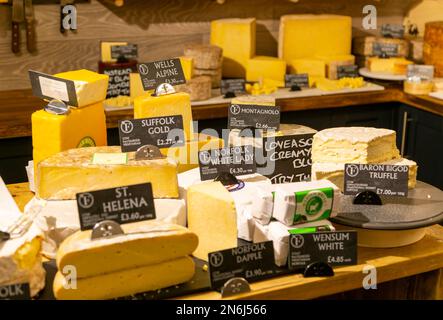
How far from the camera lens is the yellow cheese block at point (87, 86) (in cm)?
221

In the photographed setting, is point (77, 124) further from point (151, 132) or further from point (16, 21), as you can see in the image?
point (16, 21)

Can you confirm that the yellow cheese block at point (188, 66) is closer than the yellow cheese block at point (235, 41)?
Yes

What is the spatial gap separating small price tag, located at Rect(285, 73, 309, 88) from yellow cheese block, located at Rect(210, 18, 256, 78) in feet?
0.98

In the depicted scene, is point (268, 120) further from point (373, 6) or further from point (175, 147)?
point (373, 6)

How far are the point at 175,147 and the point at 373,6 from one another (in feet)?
10.1

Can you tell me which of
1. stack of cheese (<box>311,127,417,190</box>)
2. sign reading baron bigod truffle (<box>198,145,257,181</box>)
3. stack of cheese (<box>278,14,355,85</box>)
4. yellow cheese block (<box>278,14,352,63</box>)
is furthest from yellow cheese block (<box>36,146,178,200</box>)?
yellow cheese block (<box>278,14,352,63</box>)

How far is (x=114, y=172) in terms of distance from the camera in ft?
6.38

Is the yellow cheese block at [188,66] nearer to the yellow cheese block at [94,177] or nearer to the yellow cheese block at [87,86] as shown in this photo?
the yellow cheese block at [87,86]

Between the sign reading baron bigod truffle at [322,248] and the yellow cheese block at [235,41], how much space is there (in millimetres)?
2562

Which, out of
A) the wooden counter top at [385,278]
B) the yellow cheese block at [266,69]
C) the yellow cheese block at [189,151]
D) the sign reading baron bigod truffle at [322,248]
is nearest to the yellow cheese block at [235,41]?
the yellow cheese block at [266,69]

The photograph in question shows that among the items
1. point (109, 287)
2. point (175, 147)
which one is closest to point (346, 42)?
point (175, 147)

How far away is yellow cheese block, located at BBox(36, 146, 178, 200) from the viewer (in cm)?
193

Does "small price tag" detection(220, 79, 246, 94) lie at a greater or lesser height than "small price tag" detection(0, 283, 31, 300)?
greater

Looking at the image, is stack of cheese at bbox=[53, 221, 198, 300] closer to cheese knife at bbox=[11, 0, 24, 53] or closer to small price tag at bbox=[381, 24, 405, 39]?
cheese knife at bbox=[11, 0, 24, 53]
